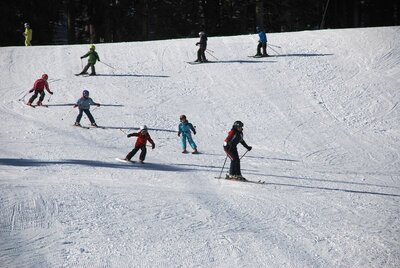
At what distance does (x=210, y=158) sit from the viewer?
14711 millimetres

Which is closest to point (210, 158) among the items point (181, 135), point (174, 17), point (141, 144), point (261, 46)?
point (181, 135)

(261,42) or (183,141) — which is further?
(261,42)

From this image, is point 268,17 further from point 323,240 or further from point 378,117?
point 323,240

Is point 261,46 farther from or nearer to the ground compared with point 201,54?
farther from the ground

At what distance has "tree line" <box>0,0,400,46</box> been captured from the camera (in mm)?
37691

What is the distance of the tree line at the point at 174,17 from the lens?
3769 centimetres

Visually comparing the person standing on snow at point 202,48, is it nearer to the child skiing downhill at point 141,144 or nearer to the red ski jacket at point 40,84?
the red ski jacket at point 40,84

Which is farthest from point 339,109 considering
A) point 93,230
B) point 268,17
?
point 268,17

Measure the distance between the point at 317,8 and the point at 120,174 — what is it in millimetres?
35918

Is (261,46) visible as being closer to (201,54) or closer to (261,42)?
(261,42)

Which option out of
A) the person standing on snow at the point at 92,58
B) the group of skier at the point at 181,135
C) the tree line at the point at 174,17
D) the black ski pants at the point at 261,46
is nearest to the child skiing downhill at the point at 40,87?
the group of skier at the point at 181,135

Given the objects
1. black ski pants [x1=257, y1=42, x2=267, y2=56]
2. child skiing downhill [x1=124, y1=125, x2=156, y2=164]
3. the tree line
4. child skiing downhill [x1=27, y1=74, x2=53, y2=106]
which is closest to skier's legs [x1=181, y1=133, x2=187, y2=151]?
child skiing downhill [x1=124, y1=125, x2=156, y2=164]

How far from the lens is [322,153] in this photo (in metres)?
15.8

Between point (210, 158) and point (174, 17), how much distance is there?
31.7 metres
